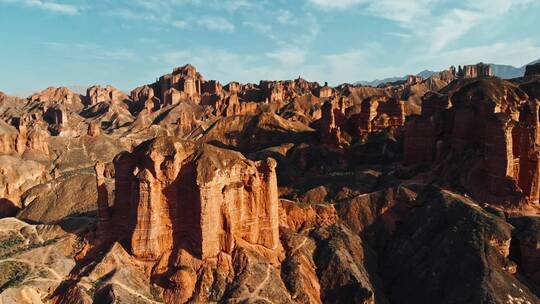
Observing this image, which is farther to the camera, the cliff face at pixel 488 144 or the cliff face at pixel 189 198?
the cliff face at pixel 488 144

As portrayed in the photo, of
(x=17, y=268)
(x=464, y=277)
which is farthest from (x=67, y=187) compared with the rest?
(x=464, y=277)

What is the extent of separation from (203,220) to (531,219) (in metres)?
31.2

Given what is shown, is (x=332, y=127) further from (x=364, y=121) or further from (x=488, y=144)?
(x=488, y=144)

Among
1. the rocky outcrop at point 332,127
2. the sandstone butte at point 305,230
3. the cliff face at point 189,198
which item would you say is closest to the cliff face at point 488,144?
the sandstone butte at point 305,230

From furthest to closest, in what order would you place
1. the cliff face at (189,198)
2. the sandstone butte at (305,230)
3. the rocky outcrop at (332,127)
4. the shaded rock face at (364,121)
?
the rocky outcrop at (332,127), the shaded rock face at (364,121), the cliff face at (189,198), the sandstone butte at (305,230)

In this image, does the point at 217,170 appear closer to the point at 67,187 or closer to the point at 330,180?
the point at 330,180

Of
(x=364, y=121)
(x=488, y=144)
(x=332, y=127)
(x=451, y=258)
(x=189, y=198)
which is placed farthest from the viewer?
(x=332, y=127)

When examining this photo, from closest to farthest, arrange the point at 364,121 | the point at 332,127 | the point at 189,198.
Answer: the point at 189,198, the point at 364,121, the point at 332,127

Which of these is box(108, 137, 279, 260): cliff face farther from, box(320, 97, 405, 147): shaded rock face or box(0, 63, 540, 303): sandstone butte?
box(320, 97, 405, 147): shaded rock face

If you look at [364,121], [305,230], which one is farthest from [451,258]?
[364,121]

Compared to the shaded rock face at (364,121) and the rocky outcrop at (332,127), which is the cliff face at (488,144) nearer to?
the shaded rock face at (364,121)

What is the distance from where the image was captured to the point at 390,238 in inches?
1841

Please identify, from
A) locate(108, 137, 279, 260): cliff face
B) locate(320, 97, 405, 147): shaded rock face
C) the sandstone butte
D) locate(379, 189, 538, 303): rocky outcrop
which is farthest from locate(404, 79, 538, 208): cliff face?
locate(108, 137, 279, 260): cliff face

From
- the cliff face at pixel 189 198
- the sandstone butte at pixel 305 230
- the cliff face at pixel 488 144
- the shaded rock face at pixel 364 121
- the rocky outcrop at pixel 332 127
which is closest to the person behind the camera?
the sandstone butte at pixel 305 230
